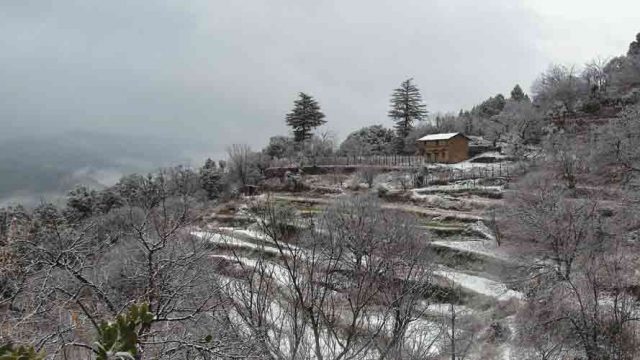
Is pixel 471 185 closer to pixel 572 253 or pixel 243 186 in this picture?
pixel 572 253

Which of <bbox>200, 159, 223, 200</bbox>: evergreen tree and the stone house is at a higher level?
the stone house

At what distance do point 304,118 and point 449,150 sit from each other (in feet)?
95.2

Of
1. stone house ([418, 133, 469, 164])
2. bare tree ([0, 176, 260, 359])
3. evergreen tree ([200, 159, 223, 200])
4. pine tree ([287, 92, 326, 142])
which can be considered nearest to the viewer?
bare tree ([0, 176, 260, 359])

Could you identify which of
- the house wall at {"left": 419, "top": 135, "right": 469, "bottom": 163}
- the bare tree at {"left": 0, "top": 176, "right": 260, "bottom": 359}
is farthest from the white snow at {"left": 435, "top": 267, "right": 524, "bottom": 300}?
the house wall at {"left": 419, "top": 135, "right": 469, "bottom": 163}

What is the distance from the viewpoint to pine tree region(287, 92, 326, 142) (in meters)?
77.2

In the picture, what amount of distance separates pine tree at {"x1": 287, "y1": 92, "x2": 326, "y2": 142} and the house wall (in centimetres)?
2497

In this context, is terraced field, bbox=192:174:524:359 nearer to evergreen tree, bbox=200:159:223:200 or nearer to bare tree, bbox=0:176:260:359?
bare tree, bbox=0:176:260:359

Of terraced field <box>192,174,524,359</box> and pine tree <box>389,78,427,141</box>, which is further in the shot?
pine tree <box>389,78,427,141</box>

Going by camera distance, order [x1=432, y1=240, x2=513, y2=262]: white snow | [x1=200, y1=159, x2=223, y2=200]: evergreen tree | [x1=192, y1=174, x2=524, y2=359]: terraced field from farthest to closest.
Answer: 1. [x1=200, y1=159, x2=223, y2=200]: evergreen tree
2. [x1=432, y1=240, x2=513, y2=262]: white snow
3. [x1=192, y1=174, x2=524, y2=359]: terraced field

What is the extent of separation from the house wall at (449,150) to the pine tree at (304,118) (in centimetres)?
2497

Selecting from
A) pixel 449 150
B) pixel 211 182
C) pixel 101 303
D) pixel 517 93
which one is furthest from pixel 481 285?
pixel 517 93

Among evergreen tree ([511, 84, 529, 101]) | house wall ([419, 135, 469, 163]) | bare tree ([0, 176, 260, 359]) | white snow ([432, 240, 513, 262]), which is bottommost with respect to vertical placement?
white snow ([432, 240, 513, 262])

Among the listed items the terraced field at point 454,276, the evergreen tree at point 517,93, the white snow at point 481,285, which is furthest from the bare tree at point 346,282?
the evergreen tree at point 517,93

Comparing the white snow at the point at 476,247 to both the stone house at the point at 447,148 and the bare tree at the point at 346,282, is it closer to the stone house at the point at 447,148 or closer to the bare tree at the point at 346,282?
the bare tree at the point at 346,282
